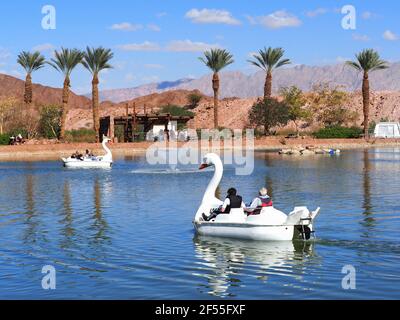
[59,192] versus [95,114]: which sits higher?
[95,114]

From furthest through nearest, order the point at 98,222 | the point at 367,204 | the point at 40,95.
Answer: the point at 40,95, the point at 367,204, the point at 98,222

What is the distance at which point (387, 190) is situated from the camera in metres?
30.7

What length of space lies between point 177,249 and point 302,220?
3080mm

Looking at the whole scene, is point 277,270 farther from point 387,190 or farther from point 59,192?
point 59,192

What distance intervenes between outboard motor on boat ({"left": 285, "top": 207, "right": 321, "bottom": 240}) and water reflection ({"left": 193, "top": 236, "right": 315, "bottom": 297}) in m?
0.29

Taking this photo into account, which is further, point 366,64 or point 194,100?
point 194,100

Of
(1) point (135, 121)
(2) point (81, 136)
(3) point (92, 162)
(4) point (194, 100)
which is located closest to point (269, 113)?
(1) point (135, 121)

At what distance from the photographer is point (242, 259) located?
52.3 ft

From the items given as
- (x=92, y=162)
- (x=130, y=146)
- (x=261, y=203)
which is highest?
(x=130, y=146)

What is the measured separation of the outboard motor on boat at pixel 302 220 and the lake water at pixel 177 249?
35cm

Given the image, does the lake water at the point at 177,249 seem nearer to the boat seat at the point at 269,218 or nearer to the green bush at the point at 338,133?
the boat seat at the point at 269,218

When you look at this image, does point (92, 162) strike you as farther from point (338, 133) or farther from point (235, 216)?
point (338, 133)
